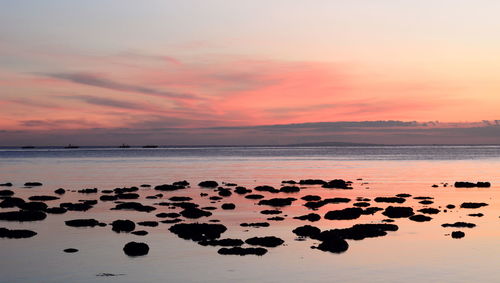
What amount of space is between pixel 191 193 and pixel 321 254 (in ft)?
116

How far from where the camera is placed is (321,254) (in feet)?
92.5

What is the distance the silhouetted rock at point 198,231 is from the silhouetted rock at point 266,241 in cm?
284

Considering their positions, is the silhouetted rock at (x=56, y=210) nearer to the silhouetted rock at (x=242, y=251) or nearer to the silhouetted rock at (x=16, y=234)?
the silhouetted rock at (x=16, y=234)

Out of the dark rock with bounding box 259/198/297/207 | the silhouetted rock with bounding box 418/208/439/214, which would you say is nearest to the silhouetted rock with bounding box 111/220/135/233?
the dark rock with bounding box 259/198/297/207

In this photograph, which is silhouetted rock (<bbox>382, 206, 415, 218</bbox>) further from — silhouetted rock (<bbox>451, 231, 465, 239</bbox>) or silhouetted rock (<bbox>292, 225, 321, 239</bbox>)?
silhouetted rock (<bbox>292, 225, 321, 239</bbox>)

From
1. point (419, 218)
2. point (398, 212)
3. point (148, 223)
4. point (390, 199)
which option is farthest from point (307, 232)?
point (390, 199)

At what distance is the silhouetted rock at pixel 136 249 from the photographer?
2831 centimetres

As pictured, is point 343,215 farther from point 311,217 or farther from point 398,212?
point 398,212

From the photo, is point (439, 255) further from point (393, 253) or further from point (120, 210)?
point (120, 210)

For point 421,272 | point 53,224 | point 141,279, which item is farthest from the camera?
point 53,224

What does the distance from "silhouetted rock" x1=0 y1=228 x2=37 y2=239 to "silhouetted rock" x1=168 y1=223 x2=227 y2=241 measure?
8.63 meters

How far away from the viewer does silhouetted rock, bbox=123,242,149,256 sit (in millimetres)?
28312

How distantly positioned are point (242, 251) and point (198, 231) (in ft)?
18.6

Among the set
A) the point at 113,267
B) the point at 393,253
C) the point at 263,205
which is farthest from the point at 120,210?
the point at 393,253
